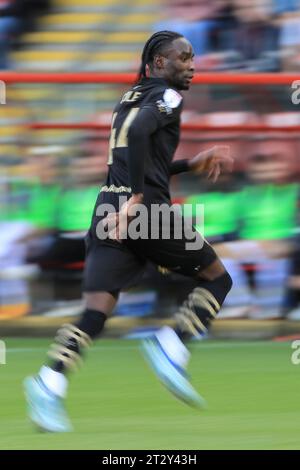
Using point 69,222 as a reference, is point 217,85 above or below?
above

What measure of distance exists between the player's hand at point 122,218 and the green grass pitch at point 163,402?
3.19 ft

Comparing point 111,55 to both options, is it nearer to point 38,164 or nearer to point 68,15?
point 68,15

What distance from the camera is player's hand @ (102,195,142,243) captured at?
5.95 metres

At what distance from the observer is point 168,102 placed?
6.10 meters

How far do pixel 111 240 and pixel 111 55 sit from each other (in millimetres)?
6520

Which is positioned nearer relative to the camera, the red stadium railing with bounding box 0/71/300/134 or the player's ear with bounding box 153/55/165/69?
the player's ear with bounding box 153/55/165/69

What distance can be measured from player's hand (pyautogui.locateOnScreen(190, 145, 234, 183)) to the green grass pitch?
50.3 inches

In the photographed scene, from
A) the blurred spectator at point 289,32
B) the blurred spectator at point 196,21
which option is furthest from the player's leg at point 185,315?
the blurred spectator at point 196,21

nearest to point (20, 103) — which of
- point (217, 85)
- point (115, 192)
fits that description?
point (217, 85)

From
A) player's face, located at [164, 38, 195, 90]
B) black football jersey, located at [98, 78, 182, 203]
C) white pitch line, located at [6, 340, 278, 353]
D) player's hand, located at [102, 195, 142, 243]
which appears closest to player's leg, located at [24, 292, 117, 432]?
Answer: player's hand, located at [102, 195, 142, 243]

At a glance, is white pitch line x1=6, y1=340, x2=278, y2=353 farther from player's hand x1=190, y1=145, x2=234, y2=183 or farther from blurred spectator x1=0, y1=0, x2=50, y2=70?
blurred spectator x1=0, y1=0, x2=50, y2=70

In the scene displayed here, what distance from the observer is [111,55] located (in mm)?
12445

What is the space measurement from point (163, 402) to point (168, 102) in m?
1.83
